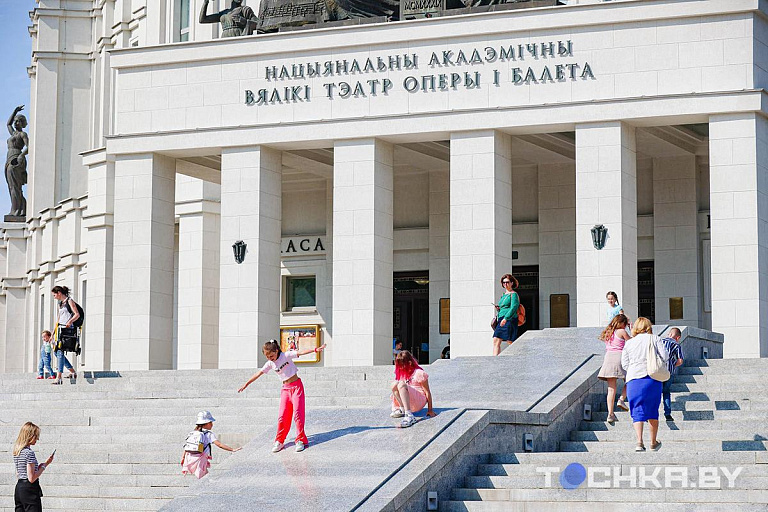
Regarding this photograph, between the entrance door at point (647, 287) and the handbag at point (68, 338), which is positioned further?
the entrance door at point (647, 287)

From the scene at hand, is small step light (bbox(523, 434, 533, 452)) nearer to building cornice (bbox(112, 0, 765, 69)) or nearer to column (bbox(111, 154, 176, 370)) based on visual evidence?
building cornice (bbox(112, 0, 765, 69))

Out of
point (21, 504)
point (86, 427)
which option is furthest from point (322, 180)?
point (21, 504)

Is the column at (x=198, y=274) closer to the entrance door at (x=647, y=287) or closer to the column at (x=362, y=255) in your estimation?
the column at (x=362, y=255)

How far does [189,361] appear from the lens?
118 feet

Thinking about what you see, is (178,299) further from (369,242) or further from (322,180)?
(369,242)

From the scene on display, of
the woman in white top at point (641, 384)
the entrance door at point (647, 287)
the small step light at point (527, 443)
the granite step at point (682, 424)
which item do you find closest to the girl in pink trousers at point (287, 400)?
the small step light at point (527, 443)

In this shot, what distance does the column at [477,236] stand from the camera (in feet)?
89.0

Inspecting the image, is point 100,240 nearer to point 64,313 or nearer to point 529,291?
point 529,291

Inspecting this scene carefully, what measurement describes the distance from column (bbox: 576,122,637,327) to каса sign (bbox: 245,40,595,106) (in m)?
1.43

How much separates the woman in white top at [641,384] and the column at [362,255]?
1248cm

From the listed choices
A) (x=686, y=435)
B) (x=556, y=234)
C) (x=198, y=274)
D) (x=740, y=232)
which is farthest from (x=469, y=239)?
(x=686, y=435)

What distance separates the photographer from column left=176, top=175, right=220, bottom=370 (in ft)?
117

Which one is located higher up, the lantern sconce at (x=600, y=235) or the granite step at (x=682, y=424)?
the lantern sconce at (x=600, y=235)

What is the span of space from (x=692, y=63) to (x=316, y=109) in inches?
314
